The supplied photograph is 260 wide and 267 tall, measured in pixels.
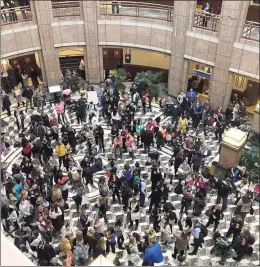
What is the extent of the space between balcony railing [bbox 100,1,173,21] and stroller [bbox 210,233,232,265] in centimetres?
987

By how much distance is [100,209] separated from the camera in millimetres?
11211

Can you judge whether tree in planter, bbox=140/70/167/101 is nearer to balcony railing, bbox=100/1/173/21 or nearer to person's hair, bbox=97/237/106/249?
balcony railing, bbox=100/1/173/21

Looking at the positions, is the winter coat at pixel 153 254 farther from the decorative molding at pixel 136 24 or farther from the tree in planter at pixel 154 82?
the decorative molding at pixel 136 24

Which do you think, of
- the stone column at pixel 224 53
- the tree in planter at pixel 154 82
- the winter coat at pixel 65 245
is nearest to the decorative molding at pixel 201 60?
the stone column at pixel 224 53

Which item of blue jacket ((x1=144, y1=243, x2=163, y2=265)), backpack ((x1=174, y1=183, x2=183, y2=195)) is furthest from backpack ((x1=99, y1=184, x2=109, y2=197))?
blue jacket ((x1=144, y1=243, x2=163, y2=265))

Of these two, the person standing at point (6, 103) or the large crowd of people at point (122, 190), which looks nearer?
the large crowd of people at point (122, 190)

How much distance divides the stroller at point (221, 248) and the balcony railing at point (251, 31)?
8.02 m

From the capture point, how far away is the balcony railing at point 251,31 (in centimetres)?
1475

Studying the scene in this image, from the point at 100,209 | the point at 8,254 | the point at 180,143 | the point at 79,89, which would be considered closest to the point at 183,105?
the point at 180,143

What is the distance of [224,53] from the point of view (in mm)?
15555

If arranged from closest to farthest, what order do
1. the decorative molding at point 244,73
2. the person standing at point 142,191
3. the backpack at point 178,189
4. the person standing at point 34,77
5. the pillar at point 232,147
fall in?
the person standing at point 142,191, the backpack at point 178,189, the pillar at point 232,147, the decorative molding at point 244,73, the person standing at point 34,77

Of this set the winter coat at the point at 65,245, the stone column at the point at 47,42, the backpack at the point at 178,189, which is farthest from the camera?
the stone column at the point at 47,42

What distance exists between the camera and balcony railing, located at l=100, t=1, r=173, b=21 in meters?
16.7

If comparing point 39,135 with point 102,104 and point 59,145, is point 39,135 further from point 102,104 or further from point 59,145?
point 102,104
